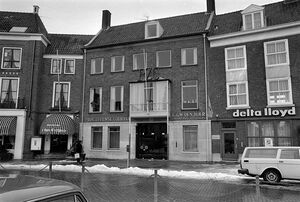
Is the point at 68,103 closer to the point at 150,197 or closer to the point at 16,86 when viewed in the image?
the point at 16,86

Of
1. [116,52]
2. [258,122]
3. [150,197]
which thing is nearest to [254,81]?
[258,122]

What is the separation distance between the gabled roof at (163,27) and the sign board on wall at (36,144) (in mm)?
9968

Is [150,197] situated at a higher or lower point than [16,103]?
lower

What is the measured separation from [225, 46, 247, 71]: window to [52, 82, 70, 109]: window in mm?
15367

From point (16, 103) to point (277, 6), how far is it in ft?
79.4

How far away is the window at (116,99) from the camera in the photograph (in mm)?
25245

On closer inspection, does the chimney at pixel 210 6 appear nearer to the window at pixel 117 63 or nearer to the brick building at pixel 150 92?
the brick building at pixel 150 92

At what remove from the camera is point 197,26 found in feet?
80.3

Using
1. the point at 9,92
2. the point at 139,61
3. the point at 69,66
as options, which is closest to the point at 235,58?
the point at 139,61

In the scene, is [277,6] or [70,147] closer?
[277,6]

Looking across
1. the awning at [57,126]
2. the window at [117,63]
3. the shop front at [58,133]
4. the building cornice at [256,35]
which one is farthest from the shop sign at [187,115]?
the shop front at [58,133]

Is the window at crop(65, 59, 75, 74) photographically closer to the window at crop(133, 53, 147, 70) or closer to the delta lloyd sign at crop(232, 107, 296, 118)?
the window at crop(133, 53, 147, 70)

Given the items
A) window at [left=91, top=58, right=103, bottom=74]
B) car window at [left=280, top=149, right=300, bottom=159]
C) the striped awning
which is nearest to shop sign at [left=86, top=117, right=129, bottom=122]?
window at [left=91, top=58, right=103, bottom=74]

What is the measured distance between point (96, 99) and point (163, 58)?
24.5 feet
